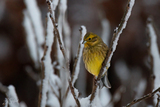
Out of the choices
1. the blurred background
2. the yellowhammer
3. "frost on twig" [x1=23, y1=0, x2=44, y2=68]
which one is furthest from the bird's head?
the blurred background

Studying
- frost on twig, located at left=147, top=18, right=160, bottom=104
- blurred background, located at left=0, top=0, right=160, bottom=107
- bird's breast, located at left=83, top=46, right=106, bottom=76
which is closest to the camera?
frost on twig, located at left=147, top=18, right=160, bottom=104

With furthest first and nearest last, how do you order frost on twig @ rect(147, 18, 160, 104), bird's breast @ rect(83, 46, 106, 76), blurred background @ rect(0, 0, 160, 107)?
blurred background @ rect(0, 0, 160, 107) → bird's breast @ rect(83, 46, 106, 76) → frost on twig @ rect(147, 18, 160, 104)

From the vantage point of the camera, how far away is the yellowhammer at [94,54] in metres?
2.46

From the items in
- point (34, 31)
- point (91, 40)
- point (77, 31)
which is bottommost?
point (77, 31)

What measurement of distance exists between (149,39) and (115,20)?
205 inches

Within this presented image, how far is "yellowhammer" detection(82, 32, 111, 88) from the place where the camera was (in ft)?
8.07

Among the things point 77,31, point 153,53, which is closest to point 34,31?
point 153,53

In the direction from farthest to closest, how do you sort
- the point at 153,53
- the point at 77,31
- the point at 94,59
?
the point at 77,31 < the point at 94,59 < the point at 153,53

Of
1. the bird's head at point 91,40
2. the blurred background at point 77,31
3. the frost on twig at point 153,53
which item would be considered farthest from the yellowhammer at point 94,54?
the blurred background at point 77,31

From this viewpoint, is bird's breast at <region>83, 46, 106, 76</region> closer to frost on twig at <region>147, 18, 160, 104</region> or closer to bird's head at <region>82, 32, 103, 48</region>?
bird's head at <region>82, 32, 103, 48</region>

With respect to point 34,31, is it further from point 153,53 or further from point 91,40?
point 153,53

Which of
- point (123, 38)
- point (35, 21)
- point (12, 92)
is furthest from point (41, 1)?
point (12, 92)

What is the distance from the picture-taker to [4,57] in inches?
285

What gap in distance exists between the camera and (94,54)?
8.32ft
